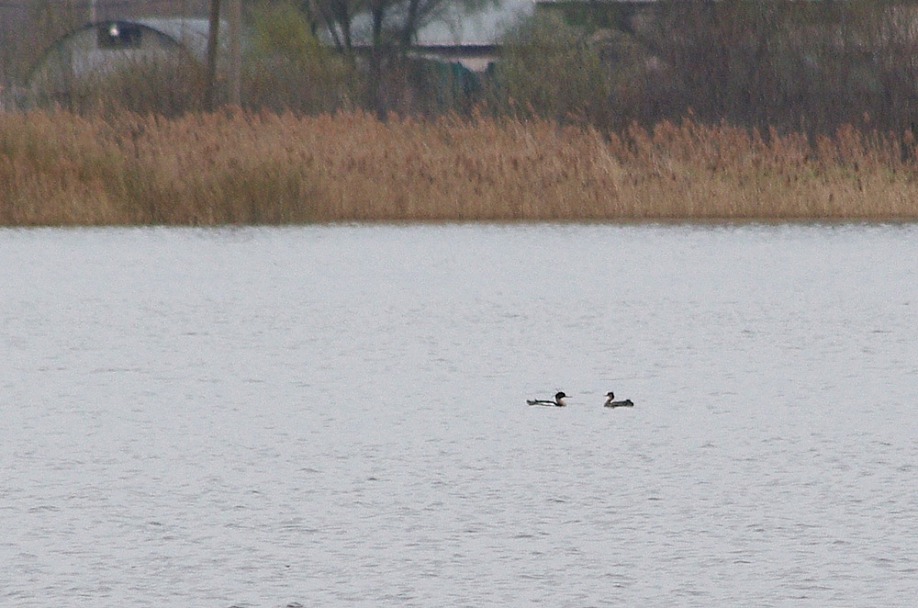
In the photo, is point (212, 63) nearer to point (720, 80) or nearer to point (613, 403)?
point (720, 80)

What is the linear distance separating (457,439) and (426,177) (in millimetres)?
15823

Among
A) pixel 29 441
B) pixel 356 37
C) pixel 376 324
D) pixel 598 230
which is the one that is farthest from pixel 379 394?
pixel 356 37

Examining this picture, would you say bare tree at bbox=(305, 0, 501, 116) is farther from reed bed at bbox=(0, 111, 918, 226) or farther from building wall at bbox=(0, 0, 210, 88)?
reed bed at bbox=(0, 111, 918, 226)

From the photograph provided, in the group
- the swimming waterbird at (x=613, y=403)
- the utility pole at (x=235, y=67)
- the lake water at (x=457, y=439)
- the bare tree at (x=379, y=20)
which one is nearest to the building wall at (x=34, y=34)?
the bare tree at (x=379, y=20)

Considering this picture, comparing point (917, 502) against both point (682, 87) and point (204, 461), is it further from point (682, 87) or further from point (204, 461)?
point (682, 87)

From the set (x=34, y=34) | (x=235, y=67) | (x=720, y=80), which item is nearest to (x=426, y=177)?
(x=720, y=80)

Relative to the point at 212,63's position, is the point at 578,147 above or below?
below

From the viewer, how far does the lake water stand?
6.49 m

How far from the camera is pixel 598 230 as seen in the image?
24.0 m

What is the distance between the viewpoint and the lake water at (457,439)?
6.49m

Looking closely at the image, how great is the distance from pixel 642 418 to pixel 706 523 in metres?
2.65

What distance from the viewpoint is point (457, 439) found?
926cm

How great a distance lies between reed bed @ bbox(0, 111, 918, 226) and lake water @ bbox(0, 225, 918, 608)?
5908mm

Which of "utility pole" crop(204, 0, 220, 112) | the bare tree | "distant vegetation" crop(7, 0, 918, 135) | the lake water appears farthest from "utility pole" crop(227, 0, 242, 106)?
the bare tree
